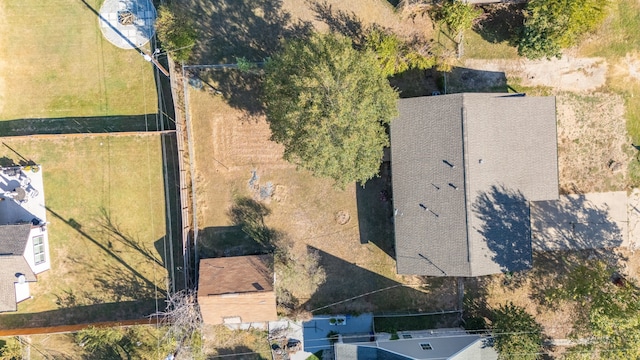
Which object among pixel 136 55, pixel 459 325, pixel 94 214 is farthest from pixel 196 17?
pixel 459 325

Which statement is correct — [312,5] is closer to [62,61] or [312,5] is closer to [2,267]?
[62,61]

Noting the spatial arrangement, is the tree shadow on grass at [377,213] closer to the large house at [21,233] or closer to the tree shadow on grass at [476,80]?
the tree shadow on grass at [476,80]

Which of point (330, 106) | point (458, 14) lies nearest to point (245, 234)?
point (330, 106)

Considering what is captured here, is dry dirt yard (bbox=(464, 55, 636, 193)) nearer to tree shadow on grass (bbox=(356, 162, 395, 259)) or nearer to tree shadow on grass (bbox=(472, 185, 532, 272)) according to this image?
tree shadow on grass (bbox=(472, 185, 532, 272))

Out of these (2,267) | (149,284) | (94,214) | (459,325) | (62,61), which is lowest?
(459,325)

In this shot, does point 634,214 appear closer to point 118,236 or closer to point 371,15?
point 371,15
